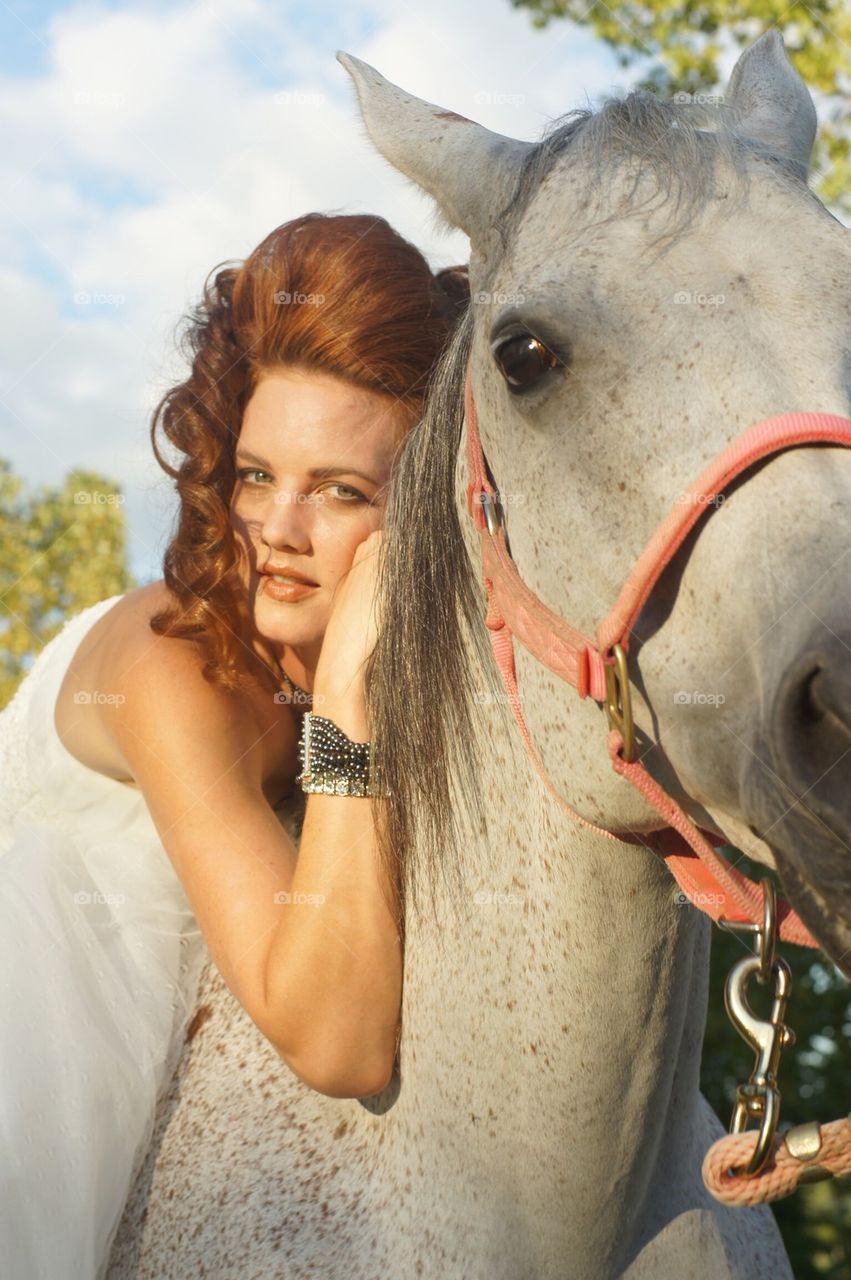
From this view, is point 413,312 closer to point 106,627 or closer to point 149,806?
point 106,627

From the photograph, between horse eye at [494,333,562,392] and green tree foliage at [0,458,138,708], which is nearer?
horse eye at [494,333,562,392]

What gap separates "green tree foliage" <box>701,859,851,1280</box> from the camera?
5.73 m

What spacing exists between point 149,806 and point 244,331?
1.19 metres

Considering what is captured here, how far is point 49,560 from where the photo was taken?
44.6 feet

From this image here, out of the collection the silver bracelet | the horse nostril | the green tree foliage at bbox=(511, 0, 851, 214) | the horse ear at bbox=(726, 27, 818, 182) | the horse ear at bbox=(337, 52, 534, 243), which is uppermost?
the green tree foliage at bbox=(511, 0, 851, 214)

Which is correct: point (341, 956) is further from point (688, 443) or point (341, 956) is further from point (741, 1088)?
point (688, 443)

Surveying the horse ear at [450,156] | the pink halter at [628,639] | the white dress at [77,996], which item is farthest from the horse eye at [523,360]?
the white dress at [77,996]

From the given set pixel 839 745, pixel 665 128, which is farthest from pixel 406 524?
pixel 839 745

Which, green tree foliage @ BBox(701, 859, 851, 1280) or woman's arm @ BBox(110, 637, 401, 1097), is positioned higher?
woman's arm @ BBox(110, 637, 401, 1097)

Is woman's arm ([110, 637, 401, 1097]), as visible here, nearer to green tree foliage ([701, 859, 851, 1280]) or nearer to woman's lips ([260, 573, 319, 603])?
woman's lips ([260, 573, 319, 603])

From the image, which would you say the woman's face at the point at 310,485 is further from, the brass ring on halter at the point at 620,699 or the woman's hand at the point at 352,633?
the brass ring on halter at the point at 620,699

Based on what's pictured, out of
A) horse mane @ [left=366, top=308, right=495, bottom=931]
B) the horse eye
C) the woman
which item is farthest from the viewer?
the woman

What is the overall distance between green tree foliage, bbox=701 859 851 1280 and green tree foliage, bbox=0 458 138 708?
8.79 meters

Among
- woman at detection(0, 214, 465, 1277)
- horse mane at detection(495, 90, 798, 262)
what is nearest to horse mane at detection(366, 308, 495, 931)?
woman at detection(0, 214, 465, 1277)
